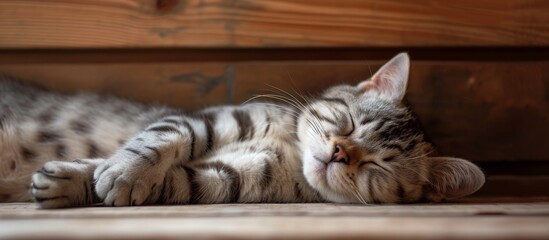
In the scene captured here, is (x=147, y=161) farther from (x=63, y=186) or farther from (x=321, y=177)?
(x=321, y=177)

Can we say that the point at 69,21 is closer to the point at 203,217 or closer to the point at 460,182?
the point at 203,217

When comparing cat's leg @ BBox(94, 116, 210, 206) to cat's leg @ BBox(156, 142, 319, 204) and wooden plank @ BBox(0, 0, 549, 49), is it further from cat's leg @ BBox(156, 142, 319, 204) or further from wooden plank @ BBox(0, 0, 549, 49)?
wooden plank @ BBox(0, 0, 549, 49)

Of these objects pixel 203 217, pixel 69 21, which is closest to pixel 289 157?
pixel 203 217

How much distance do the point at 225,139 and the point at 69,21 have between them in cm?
84

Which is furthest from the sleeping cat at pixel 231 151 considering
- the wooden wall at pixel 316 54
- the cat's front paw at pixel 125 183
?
the wooden wall at pixel 316 54

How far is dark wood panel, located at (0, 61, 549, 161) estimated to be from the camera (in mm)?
2248

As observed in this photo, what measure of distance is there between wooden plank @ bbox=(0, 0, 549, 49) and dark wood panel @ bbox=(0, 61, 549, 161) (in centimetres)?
11

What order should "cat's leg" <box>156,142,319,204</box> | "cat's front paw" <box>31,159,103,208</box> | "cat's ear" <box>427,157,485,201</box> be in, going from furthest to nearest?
"cat's ear" <box>427,157,485,201</box>
"cat's leg" <box>156,142,319,204</box>
"cat's front paw" <box>31,159,103,208</box>

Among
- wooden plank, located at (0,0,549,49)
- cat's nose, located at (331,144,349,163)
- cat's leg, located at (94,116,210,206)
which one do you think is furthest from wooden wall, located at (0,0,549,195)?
cat's nose, located at (331,144,349,163)

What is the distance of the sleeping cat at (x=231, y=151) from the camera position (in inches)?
64.8

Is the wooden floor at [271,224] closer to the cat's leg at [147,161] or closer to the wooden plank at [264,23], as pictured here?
the cat's leg at [147,161]

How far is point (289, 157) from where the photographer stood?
76.7 inches

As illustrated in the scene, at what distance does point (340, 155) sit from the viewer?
1.75 m

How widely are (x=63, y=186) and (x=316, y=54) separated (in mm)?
1192
